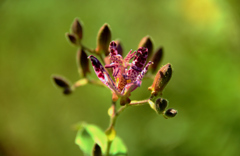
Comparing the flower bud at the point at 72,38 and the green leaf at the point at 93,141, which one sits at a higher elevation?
the flower bud at the point at 72,38

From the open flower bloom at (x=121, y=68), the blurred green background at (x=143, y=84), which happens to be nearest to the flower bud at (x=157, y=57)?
the open flower bloom at (x=121, y=68)

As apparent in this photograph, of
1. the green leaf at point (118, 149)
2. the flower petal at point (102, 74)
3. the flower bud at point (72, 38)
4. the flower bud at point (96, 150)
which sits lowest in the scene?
the flower bud at point (96, 150)

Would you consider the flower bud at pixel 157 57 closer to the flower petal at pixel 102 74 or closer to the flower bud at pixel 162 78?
the flower bud at pixel 162 78

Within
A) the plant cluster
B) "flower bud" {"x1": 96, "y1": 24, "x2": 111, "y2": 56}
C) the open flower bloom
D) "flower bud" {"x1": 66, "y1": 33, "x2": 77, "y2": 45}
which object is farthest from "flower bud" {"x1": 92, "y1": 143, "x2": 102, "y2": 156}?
"flower bud" {"x1": 66, "y1": 33, "x2": 77, "y2": 45}

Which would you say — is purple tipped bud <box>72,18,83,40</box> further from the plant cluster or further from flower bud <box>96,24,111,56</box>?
flower bud <box>96,24,111,56</box>

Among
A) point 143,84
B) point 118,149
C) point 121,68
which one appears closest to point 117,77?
point 121,68

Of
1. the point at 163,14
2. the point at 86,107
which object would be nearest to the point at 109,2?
the point at 163,14

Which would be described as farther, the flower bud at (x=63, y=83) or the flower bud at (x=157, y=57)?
the flower bud at (x=63, y=83)
